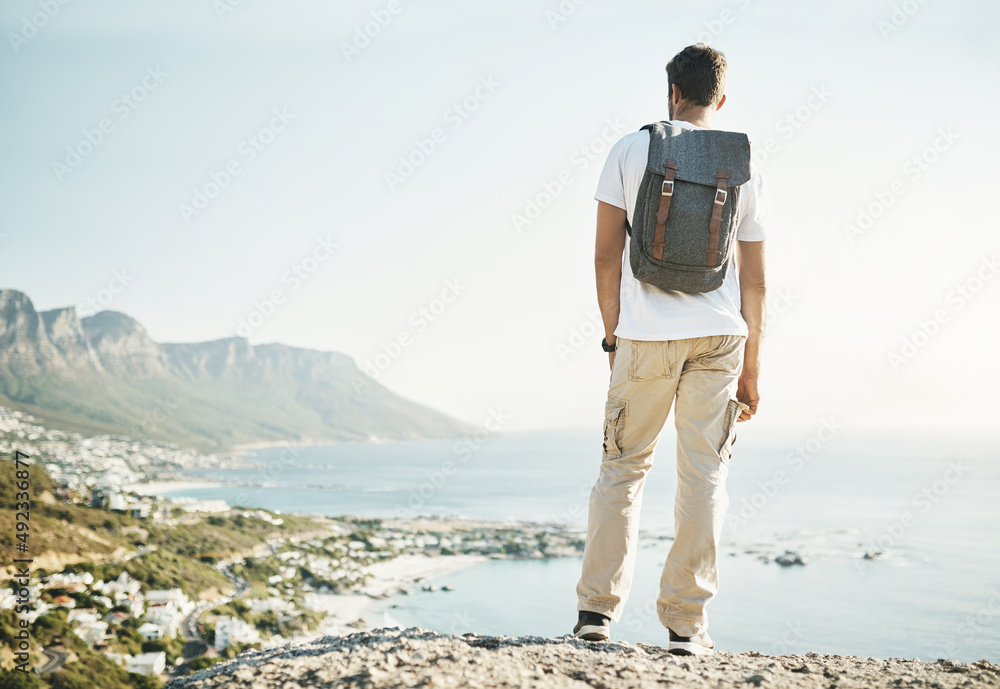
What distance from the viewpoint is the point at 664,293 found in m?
2.22

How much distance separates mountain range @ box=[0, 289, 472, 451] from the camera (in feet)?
245

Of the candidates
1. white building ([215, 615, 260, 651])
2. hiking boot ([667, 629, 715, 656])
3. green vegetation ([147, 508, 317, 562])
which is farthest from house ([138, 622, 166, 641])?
hiking boot ([667, 629, 715, 656])

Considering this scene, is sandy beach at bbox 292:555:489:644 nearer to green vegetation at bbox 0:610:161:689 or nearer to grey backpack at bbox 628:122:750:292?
green vegetation at bbox 0:610:161:689

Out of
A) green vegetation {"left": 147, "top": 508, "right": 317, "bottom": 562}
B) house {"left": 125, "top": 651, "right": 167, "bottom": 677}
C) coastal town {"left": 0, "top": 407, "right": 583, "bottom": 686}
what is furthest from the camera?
green vegetation {"left": 147, "top": 508, "right": 317, "bottom": 562}

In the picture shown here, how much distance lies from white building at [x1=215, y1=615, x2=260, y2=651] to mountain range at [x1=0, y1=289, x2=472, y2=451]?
5324 centimetres

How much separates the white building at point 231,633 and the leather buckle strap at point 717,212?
19259 millimetres

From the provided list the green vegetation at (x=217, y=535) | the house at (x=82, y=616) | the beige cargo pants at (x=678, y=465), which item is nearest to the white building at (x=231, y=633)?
the house at (x=82, y=616)

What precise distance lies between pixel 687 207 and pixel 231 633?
20.1 m

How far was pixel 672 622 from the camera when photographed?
2.20 metres

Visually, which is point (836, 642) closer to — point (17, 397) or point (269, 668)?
point (269, 668)

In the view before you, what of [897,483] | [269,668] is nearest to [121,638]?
[269,668]

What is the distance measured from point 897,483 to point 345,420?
110 m

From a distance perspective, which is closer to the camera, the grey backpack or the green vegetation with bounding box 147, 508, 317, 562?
the grey backpack

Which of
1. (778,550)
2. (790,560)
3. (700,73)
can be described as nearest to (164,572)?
(700,73)
